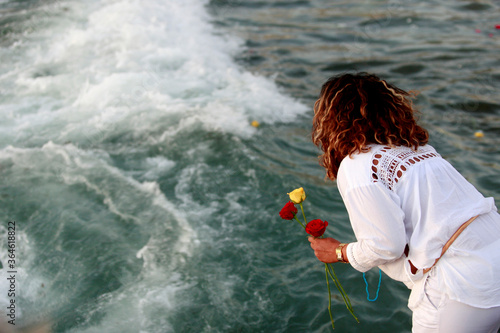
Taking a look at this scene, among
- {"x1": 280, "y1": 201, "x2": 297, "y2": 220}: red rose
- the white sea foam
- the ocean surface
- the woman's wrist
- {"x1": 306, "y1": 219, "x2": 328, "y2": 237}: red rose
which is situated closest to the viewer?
the woman's wrist

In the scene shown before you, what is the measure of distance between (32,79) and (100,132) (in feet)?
7.26

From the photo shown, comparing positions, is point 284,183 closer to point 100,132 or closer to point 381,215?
point 100,132

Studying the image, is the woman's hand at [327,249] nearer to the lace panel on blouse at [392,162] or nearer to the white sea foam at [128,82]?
the lace panel on blouse at [392,162]

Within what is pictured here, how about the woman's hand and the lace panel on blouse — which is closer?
the lace panel on blouse

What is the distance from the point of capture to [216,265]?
14.4ft

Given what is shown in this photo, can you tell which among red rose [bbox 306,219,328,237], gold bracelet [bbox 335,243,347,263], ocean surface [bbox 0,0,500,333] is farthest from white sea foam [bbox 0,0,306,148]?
gold bracelet [bbox 335,243,347,263]

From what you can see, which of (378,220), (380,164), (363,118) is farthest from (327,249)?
(363,118)

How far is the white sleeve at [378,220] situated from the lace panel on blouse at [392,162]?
52 mm

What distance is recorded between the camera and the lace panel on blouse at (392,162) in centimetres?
209

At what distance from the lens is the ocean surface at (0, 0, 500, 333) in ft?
13.2

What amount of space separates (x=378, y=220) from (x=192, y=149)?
430 cm

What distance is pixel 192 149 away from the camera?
614cm

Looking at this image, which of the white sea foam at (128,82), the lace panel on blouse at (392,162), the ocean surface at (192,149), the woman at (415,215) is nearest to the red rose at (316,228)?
the woman at (415,215)

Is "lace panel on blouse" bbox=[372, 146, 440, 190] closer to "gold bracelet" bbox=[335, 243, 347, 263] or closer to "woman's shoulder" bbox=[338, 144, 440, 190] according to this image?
"woman's shoulder" bbox=[338, 144, 440, 190]
